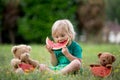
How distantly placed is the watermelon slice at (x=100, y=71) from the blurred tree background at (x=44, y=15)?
738 inches

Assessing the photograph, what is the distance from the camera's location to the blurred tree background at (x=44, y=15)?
91.9 ft

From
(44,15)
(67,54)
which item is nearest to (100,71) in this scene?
(67,54)

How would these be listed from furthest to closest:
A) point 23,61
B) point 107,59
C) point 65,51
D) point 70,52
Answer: point 70,52 → point 23,61 → point 65,51 → point 107,59

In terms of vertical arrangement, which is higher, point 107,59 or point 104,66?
point 107,59

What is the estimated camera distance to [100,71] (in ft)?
23.8

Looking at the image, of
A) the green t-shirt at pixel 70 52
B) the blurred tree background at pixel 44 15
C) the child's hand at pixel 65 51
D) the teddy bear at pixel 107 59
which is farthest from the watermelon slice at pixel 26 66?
the blurred tree background at pixel 44 15

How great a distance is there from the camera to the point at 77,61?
24.4 feet

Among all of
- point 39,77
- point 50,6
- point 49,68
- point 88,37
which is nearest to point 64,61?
point 49,68

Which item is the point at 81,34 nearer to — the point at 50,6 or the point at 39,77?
the point at 50,6

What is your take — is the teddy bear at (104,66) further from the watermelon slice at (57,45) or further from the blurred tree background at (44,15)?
the blurred tree background at (44,15)

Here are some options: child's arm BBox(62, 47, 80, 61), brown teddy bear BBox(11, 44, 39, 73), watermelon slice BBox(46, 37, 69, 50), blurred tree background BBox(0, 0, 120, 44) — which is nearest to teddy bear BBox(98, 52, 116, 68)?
child's arm BBox(62, 47, 80, 61)

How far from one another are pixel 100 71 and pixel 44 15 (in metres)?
21.2

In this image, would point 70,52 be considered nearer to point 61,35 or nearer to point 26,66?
point 61,35

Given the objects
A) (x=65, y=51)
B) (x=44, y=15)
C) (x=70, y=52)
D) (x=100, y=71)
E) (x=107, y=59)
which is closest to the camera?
(x=100, y=71)
